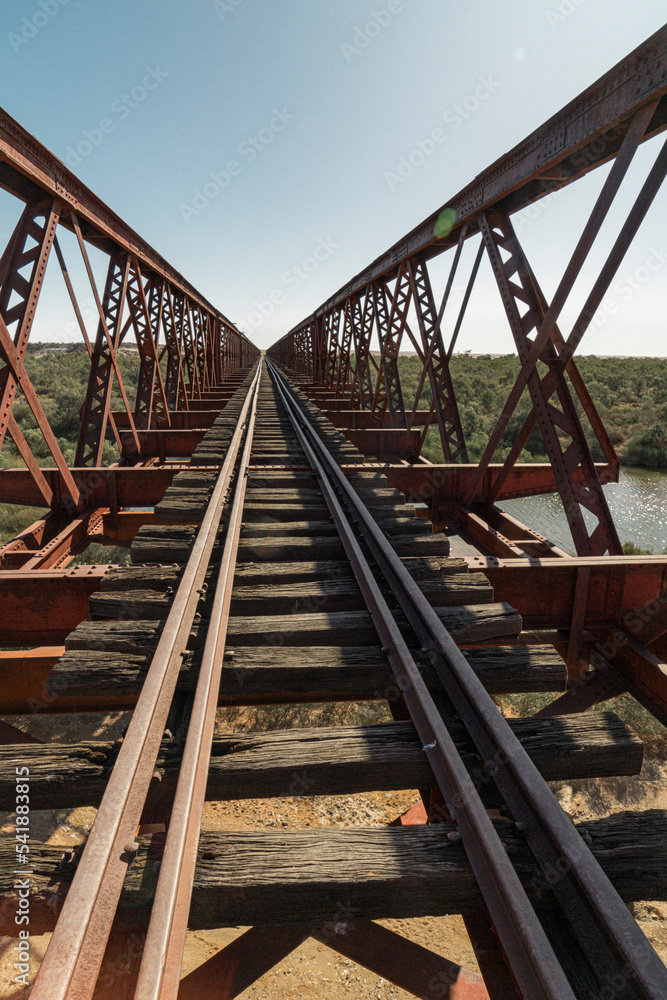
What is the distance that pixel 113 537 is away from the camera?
6.20 m

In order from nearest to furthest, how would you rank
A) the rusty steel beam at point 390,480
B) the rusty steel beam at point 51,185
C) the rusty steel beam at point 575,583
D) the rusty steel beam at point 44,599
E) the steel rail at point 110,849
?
1. the steel rail at point 110,849
2. the rusty steel beam at point 44,599
3. the rusty steel beam at point 575,583
4. the rusty steel beam at point 51,185
5. the rusty steel beam at point 390,480

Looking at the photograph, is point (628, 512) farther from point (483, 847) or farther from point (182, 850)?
point (182, 850)

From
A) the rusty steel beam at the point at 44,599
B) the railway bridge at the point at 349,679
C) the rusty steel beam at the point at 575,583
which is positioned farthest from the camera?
the rusty steel beam at the point at 575,583

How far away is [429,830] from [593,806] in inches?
262

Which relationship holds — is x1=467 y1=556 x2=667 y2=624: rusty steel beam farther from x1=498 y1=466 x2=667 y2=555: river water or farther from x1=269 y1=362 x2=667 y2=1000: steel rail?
x1=498 y1=466 x2=667 y2=555: river water


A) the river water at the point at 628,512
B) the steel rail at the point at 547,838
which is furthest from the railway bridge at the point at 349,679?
the river water at the point at 628,512

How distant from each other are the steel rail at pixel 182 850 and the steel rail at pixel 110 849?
0.11 metres

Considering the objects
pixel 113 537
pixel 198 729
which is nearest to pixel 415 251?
pixel 113 537

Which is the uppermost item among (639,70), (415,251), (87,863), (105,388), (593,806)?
(415,251)

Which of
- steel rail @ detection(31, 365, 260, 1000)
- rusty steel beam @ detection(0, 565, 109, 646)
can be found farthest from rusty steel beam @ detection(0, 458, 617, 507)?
steel rail @ detection(31, 365, 260, 1000)

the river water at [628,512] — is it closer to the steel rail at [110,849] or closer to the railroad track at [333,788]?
the railroad track at [333,788]

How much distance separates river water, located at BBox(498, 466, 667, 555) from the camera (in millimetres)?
15008

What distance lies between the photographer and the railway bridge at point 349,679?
4.65 feet

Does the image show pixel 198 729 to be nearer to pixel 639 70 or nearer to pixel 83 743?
pixel 83 743
